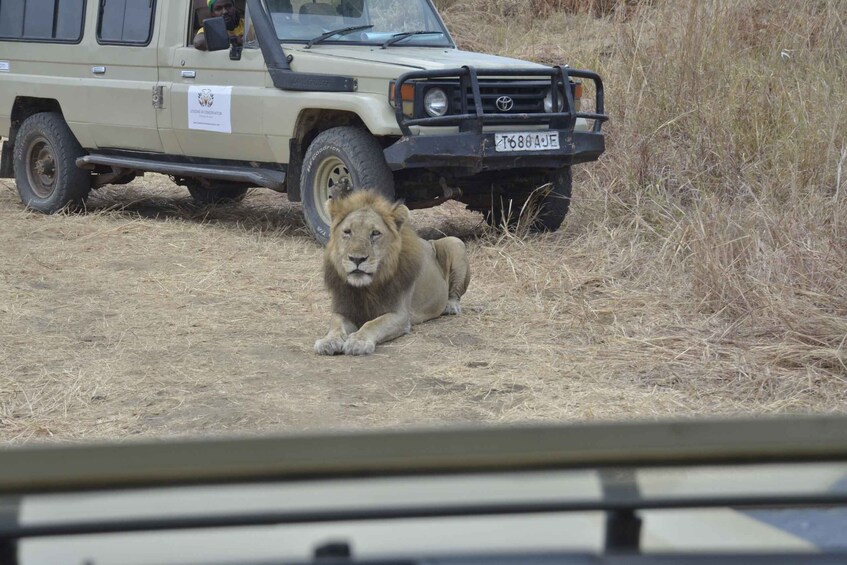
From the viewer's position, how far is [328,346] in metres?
5.51

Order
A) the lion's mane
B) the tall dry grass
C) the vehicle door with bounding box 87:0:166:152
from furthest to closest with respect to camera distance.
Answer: the vehicle door with bounding box 87:0:166:152, the lion's mane, the tall dry grass

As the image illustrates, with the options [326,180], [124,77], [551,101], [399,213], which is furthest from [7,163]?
[399,213]

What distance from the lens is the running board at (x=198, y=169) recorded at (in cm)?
831

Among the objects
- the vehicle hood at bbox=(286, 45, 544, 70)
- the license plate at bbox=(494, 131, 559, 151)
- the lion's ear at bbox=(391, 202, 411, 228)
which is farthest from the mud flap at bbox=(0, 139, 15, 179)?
the lion's ear at bbox=(391, 202, 411, 228)

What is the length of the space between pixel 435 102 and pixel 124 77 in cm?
289

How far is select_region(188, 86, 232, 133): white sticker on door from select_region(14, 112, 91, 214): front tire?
1.58 m

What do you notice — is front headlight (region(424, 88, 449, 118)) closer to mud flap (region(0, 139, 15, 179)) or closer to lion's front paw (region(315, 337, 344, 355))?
lion's front paw (region(315, 337, 344, 355))

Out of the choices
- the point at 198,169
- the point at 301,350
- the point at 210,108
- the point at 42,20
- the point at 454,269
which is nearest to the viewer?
the point at 301,350

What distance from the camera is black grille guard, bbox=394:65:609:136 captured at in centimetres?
726

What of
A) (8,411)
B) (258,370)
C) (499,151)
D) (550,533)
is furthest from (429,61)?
(550,533)

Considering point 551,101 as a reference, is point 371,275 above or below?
below

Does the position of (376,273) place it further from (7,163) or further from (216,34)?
(7,163)

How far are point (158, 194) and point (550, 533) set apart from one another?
1068 centimetres

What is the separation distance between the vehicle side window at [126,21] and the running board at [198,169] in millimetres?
906
